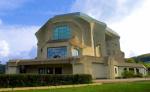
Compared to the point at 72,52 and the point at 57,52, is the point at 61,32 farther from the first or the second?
the point at 72,52

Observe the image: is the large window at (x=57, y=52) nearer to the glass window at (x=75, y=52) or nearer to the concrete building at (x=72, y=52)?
the concrete building at (x=72, y=52)

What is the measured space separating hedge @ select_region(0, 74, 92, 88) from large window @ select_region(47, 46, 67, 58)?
81.1 feet

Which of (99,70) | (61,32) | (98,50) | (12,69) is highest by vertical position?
(61,32)

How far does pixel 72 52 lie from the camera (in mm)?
59656

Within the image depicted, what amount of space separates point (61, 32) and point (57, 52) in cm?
694

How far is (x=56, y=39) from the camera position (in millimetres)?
66062

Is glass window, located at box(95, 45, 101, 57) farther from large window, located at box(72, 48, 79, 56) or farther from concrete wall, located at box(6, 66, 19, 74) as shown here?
concrete wall, located at box(6, 66, 19, 74)

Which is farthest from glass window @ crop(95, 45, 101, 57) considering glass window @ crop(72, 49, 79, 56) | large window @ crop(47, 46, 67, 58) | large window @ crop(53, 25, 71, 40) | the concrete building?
large window @ crop(47, 46, 67, 58)

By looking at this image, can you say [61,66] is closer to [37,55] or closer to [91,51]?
[91,51]

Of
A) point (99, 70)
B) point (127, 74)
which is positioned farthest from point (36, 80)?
point (127, 74)

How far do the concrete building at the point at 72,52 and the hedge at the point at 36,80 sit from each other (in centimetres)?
1534

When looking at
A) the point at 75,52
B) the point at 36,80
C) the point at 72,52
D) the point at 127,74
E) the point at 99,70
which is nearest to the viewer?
the point at 36,80

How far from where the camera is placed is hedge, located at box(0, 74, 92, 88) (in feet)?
88.0

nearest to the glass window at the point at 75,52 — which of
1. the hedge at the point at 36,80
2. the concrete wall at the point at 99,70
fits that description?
the concrete wall at the point at 99,70
